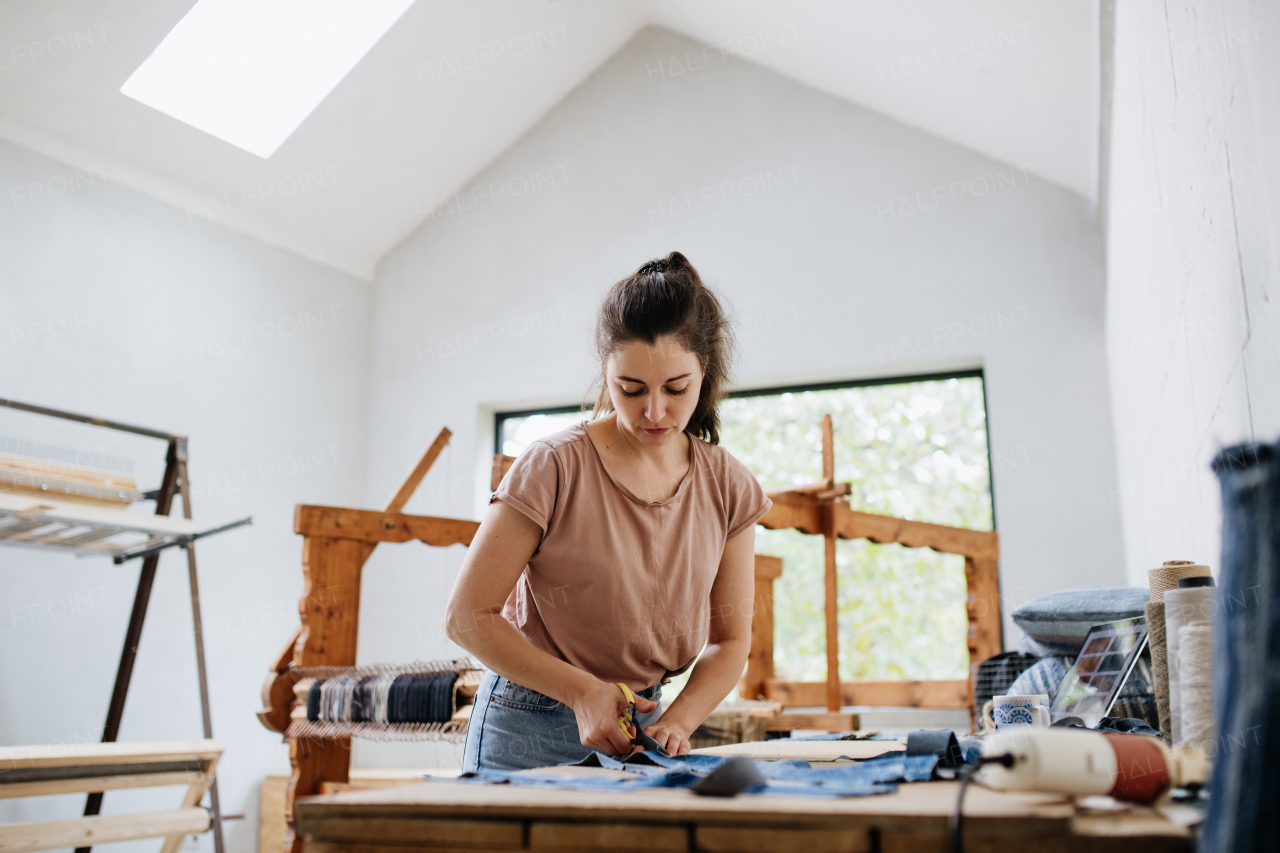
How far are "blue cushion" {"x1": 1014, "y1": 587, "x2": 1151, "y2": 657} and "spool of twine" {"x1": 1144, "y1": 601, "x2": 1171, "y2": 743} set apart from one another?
35.7 inches

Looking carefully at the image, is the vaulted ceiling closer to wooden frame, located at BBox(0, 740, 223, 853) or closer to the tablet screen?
the tablet screen

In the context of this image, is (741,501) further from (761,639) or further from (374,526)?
(761,639)

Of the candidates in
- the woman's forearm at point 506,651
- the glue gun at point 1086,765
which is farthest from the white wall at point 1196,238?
the woman's forearm at point 506,651

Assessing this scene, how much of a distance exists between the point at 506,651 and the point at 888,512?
142 inches

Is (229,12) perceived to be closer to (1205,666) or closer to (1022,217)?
(1022,217)

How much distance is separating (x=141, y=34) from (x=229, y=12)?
1.35 feet

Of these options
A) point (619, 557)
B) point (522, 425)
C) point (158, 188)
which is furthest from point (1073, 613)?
point (158, 188)

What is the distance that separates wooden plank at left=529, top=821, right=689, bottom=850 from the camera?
1.91ft

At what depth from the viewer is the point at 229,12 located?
4.16 metres

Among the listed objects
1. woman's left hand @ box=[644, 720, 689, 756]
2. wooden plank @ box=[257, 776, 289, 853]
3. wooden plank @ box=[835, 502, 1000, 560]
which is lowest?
wooden plank @ box=[257, 776, 289, 853]

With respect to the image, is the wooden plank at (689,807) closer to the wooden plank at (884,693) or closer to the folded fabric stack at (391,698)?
the folded fabric stack at (391,698)

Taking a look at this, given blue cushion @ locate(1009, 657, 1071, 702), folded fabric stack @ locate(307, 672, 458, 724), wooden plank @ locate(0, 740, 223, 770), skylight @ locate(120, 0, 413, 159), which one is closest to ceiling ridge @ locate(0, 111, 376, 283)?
skylight @ locate(120, 0, 413, 159)

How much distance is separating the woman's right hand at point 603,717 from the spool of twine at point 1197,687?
20.5 inches

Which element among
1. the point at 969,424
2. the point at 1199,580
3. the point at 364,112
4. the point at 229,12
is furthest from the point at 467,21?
the point at 1199,580
